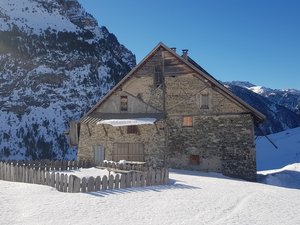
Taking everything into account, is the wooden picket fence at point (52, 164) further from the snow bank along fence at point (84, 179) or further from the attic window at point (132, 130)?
the attic window at point (132, 130)

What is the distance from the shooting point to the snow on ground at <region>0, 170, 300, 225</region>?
1145 cm

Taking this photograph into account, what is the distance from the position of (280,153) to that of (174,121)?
26.7 metres

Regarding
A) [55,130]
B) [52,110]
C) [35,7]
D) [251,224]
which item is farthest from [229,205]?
[35,7]

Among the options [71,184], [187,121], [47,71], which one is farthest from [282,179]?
[47,71]

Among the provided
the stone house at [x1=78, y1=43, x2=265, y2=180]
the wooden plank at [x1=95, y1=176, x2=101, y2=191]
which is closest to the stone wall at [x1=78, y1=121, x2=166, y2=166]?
the stone house at [x1=78, y1=43, x2=265, y2=180]

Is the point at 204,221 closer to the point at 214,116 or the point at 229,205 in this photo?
the point at 229,205

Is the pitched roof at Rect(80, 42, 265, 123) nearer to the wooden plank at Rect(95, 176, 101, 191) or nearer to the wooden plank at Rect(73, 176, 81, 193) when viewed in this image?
the wooden plank at Rect(95, 176, 101, 191)

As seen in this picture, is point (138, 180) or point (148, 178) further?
point (148, 178)

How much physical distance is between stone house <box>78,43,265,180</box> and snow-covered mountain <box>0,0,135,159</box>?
65531mm

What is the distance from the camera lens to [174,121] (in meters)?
28.2

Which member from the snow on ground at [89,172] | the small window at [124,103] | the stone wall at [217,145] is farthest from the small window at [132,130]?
the snow on ground at [89,172]

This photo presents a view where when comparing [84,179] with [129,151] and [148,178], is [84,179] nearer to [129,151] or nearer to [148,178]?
[148,178]

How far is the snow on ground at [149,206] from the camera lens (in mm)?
11445

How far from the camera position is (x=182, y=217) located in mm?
11797
